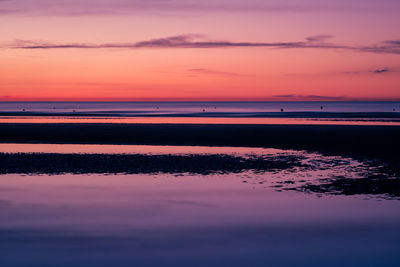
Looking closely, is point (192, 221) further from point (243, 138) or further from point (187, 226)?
point (243, 138)

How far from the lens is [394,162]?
2636cm

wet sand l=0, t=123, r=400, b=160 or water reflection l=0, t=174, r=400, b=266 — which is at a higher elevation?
wet sand l=0, t=123, r=400, b=160

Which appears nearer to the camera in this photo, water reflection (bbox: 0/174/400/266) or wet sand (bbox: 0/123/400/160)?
water reflection (bbox: 0/174/400/266)

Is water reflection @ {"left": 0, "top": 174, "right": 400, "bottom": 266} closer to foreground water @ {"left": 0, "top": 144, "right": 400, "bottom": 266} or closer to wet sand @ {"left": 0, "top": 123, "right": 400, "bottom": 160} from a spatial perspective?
foreground water @ {"left": 0, "top": 144, "right": 400, "bottom": 266}

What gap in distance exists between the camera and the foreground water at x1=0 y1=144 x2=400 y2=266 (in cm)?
1091

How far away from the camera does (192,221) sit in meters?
14.1

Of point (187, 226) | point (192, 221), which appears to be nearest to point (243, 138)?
point (192, 221)

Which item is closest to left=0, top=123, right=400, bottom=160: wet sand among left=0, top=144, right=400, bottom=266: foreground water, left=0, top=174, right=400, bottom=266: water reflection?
left=0, top=144, right=400, bottom=266: foreground water

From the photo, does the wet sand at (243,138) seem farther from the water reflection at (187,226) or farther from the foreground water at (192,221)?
the water reflection at (187,226)

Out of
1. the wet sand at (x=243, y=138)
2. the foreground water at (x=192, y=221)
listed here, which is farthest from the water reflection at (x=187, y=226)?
the wet sand at (x=243, y=138)

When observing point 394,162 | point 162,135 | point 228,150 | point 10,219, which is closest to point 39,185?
point 10,219

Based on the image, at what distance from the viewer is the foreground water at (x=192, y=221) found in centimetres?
1091

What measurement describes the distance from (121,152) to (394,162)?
1542 centimetres

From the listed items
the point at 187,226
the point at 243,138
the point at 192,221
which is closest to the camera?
the point at 187,226
